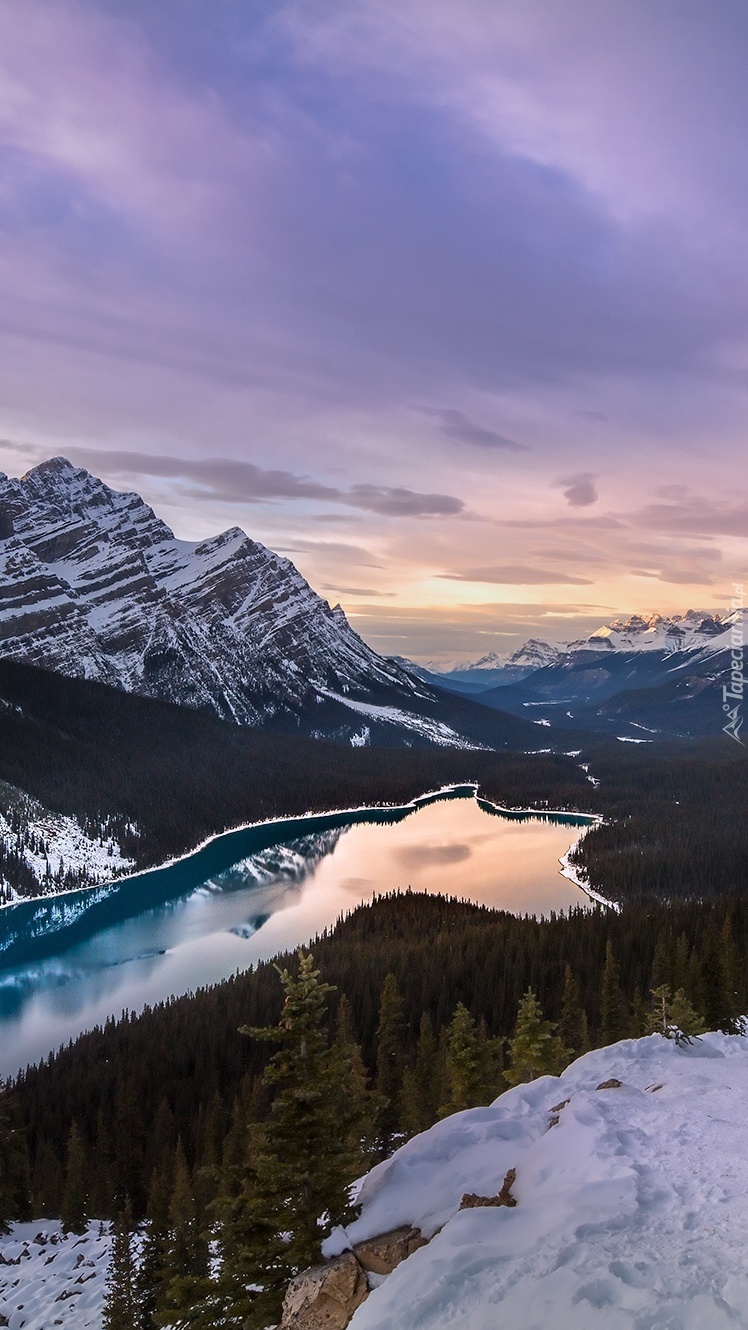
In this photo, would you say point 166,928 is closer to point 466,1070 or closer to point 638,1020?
point 638,1020

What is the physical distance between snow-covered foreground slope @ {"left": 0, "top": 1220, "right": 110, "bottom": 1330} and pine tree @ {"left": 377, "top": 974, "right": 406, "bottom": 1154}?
22653 millimetres

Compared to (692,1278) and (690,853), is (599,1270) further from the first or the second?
(690,853)

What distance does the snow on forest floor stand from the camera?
10695 millimetres

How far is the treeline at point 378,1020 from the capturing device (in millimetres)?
58375

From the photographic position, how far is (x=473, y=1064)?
4569 cm

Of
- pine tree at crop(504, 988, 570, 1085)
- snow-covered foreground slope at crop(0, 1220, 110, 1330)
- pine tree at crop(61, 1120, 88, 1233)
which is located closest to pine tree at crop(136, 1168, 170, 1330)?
snow-covered foreground slope at crop(0, 1220, 110, 1330)

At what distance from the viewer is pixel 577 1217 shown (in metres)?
12.9

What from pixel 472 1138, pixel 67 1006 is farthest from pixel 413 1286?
→ pixel 67 1006

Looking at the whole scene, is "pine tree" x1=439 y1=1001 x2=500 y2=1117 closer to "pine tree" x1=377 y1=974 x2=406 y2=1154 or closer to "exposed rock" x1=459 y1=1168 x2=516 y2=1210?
"pine tree" x1=377 y1=974 x2=406 y2=1154

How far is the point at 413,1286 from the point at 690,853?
18817cm

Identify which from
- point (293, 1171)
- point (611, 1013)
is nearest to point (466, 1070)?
point (611, 1013)

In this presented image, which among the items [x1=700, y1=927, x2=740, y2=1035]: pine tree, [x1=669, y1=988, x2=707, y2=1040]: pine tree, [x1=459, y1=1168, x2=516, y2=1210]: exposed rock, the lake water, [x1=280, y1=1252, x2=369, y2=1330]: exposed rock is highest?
[x1=459, y1=1168, x2=516, y2=1210]: exposed rock

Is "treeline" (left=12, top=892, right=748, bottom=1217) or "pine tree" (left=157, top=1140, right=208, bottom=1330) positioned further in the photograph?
"treeline" (left=12, top=892, right=748, bottom=1217)

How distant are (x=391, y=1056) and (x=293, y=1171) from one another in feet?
200
